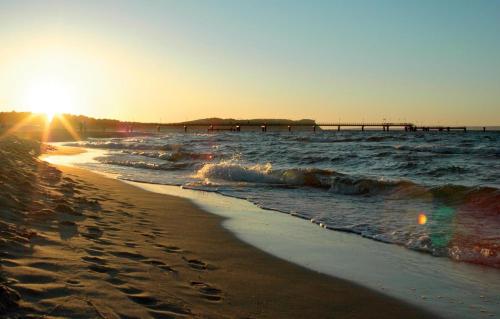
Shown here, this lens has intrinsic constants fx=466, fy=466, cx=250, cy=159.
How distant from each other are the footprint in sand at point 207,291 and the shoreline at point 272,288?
0.18ft

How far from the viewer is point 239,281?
4945mm

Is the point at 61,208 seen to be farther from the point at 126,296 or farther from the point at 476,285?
the point at 476,285

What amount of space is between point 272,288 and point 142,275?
1.34 metres

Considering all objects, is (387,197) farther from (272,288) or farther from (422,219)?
(272,288)

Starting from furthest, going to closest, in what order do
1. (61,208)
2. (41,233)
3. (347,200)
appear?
(347,200) < (61,208) < (41,233)

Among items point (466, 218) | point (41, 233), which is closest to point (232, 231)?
point (41, 233)

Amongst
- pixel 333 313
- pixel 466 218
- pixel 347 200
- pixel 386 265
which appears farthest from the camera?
pixel 347 200

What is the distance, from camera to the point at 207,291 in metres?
4.42

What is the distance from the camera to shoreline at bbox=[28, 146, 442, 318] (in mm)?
4195

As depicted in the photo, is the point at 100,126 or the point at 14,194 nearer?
the point at 14,194

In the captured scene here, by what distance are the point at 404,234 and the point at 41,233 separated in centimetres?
565

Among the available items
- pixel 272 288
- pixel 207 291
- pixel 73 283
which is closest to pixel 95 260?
pixel 73 283

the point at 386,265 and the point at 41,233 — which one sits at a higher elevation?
the point at 41,233

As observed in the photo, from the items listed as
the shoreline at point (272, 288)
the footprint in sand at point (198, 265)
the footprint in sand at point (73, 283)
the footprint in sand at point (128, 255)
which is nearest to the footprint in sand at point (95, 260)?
the footprint in sand at point (128, 255)
